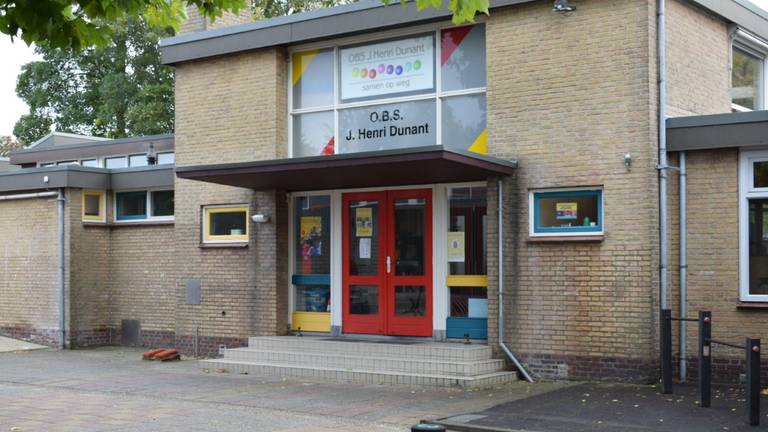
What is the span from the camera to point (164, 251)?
18312mm

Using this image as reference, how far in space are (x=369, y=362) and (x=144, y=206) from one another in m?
7.37

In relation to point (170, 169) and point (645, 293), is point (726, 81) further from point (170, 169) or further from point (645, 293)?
point (170, 169)

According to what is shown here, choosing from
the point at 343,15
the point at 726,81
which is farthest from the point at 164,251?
the point at 726,81

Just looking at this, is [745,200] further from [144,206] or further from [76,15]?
[144,206]

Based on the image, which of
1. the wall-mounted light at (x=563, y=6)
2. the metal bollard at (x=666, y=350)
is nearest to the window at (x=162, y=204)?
the wall-mounted light at (x=563, y=6)

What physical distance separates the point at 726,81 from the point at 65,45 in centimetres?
1074

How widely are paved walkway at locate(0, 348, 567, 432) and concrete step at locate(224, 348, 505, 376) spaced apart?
0.48 metres

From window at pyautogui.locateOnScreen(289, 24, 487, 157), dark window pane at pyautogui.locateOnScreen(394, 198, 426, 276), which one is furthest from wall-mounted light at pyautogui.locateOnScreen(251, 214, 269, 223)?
dark window pane at pyautogui.locateOnScreen(394, 198, 426, 276)

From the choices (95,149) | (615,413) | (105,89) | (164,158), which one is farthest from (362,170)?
(105,89)

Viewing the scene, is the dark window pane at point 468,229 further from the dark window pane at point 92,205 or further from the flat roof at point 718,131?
the dark window pane at point 92,205

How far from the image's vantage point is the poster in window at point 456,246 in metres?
14.4

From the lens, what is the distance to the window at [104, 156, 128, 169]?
2239cm

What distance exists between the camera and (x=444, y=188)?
1466 cm

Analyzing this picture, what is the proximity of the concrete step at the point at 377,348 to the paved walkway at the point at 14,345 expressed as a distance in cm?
559
